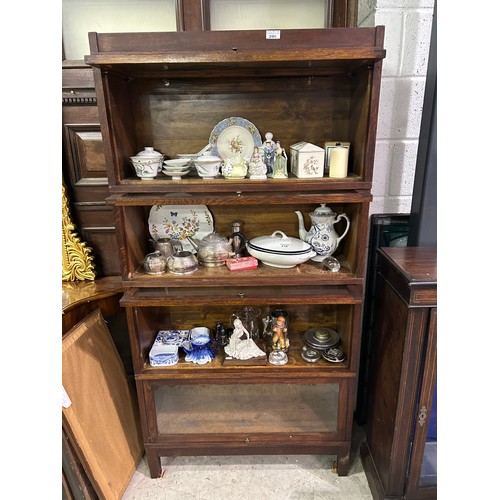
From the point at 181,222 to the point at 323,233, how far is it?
1.82 ft

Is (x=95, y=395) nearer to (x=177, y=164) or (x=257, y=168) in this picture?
(x=177, y=164)

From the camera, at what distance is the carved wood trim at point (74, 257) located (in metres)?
1.52

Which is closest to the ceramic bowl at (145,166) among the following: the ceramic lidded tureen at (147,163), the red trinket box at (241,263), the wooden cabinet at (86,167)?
the ceramic lidded tureen at (147,163)

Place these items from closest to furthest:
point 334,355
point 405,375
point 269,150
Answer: point 405,375, point 269,150, point 334,355

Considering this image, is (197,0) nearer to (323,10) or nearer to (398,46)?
(323,10)

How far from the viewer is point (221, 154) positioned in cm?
141

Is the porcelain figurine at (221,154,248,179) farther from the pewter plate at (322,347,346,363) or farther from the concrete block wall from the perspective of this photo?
the pewter plate at (322,347,346,363)

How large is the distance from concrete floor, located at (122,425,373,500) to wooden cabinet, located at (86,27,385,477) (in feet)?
0.24

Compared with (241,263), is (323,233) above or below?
above

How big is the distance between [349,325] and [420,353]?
10.8 inches

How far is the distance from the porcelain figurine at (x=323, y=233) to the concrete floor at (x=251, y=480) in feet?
3.00

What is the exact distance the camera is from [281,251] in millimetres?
1316

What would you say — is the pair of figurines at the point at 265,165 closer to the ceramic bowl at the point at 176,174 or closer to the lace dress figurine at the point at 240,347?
the ceramic bowl at the point at 176,174

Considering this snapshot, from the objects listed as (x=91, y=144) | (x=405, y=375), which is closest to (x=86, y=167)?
(x=91, y=144)
